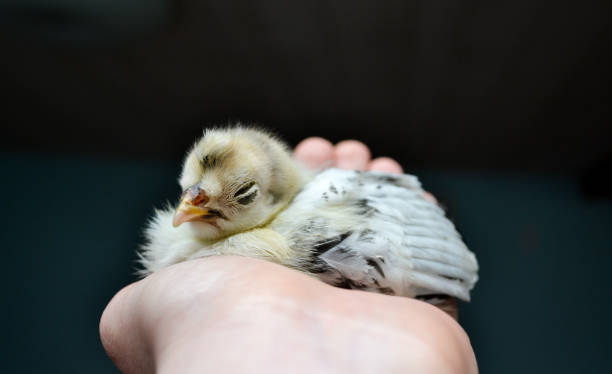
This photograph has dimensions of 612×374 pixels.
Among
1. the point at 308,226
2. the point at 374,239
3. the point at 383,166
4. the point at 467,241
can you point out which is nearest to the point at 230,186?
the point at 308,226

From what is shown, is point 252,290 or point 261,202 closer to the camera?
point 252,290

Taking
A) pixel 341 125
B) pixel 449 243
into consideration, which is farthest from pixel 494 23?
pixel 449 243

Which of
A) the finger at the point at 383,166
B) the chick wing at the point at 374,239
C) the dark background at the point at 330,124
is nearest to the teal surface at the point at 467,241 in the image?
the dark background at the point at 330,124

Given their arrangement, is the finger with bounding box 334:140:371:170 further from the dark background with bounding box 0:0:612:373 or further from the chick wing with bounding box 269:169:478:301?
the chick wing with bounding box 269:169:478:301

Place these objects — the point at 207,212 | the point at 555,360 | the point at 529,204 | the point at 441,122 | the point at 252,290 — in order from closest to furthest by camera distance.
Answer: the point at 252,290 → the point at 207,212 → the point at 555,360 → the point at 441,122 → the point at 529,204

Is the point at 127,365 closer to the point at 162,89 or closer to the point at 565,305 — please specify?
the point at 162,89

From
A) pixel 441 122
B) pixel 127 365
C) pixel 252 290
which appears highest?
pixel 441 122

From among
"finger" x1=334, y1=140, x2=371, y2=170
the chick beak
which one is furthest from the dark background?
the chick beak
